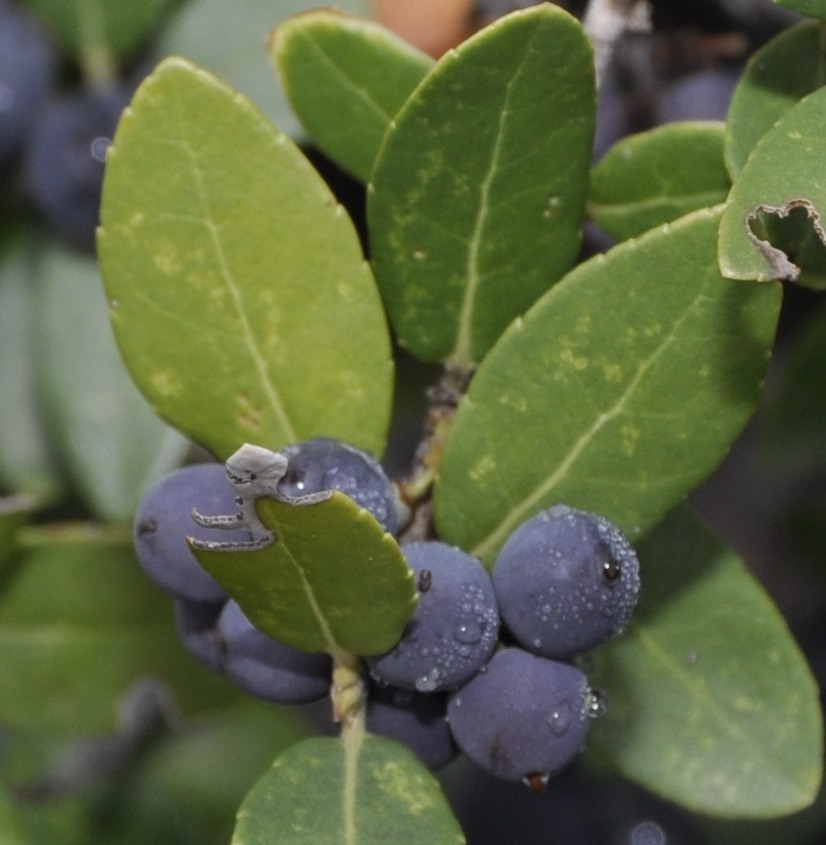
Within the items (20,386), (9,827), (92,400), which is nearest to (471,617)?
(9,827)

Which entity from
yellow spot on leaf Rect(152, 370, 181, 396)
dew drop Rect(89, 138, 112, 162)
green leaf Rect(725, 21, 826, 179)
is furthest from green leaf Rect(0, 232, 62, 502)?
→ green leaf Rect(725, 21, 826, 179)

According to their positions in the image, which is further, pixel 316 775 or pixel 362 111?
pixel 362 111

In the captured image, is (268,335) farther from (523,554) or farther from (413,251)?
(523,554)

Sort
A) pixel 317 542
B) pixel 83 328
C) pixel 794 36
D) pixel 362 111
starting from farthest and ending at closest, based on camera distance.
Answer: pixel 83 328 < pixel 362 111 < pixel 794 36 < pixel 317 542

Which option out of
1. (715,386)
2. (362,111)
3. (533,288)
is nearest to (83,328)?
(362,111)

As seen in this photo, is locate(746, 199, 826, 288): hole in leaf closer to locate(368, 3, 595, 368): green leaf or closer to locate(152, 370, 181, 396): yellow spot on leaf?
locate(368, 3, 595, 368): green leaf

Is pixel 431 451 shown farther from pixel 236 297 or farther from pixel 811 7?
pixel 811 7
